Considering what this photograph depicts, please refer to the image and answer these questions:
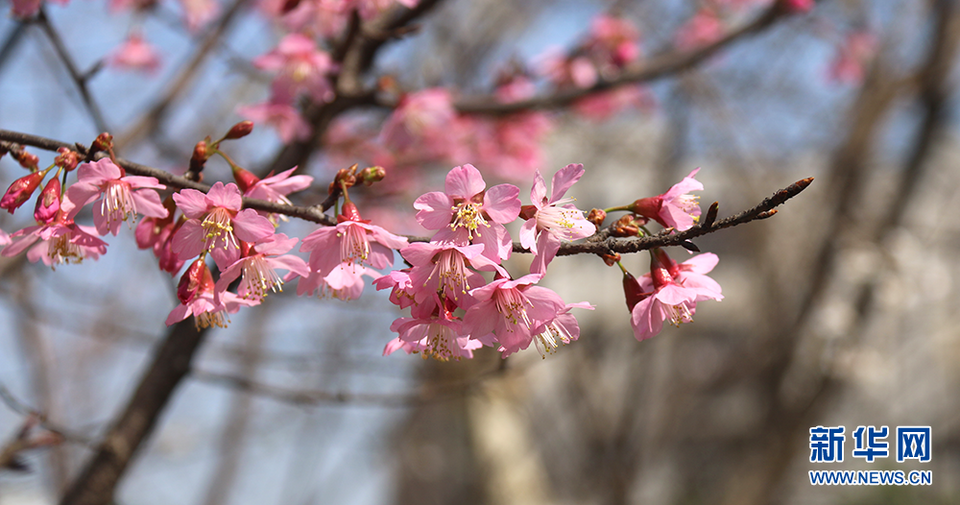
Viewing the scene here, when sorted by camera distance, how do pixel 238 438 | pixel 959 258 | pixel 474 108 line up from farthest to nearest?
pixel 959 258, pixel 238 438, pixel 474 108

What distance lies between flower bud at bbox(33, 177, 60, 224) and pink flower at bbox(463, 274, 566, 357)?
31.2 inches

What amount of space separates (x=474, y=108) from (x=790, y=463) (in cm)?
322

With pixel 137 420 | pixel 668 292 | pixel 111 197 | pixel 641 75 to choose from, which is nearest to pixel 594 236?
pixel 668 292

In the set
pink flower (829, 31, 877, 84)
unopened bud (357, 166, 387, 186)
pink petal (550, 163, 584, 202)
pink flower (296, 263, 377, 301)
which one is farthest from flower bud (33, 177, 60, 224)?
pink flower (829, 31, 877, 84)

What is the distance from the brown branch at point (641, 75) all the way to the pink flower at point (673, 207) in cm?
164

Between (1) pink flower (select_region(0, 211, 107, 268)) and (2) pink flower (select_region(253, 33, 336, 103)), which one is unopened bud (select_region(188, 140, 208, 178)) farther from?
(2) pink flower (select_region(253, 33, 336, 103))

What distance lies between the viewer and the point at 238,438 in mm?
5664

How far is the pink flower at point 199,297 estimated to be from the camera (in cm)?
107

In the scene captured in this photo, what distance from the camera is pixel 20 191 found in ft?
3.55

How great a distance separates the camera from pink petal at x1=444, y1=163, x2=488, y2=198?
1033 millimetres

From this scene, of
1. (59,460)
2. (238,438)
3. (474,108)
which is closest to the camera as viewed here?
(474,108)

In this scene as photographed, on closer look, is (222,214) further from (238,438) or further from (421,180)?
(238,438)

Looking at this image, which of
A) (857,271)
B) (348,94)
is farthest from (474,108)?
(857,271)

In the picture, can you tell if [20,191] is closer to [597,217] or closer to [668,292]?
[597,217]
